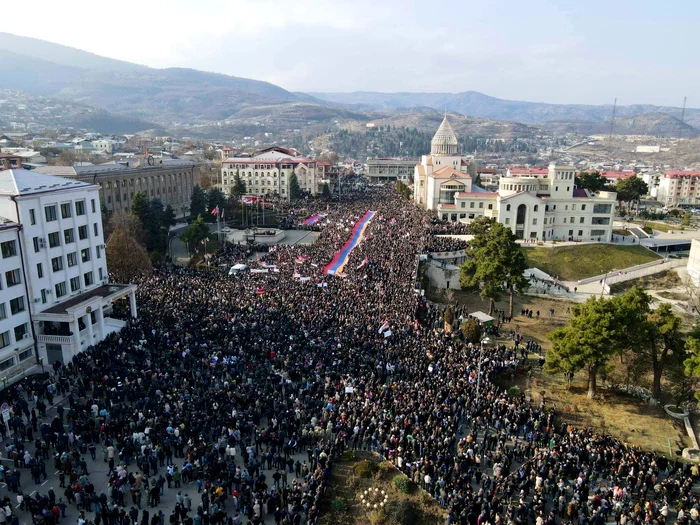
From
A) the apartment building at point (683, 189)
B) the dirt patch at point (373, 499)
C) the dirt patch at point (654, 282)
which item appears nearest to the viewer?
the dirt patch at point (373, 499)

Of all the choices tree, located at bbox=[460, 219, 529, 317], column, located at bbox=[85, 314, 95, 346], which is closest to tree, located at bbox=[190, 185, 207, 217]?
tree, located at bbox=[460, 219, 529, 317]

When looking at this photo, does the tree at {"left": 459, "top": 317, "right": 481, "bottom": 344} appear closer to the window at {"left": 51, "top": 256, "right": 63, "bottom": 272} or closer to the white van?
the white van

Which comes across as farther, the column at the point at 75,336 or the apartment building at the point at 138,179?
the apartment building at the point at 138,179

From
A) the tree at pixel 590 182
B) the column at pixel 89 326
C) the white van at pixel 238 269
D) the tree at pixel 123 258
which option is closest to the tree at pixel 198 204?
the tree at pixel 123 258

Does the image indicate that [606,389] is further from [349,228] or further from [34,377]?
[349,228]

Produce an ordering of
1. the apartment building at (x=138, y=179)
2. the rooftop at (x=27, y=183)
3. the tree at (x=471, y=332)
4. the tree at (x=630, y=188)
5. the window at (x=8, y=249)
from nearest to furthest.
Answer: the window at (x=8, y=249) → the rooftop at (x=27, y=183) → the tree at (x=471, y=332) → the apartment building at (x=138, y=179) → the tree at (x=630, y=188)

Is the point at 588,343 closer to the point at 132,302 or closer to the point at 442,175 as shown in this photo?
the point at 132,302

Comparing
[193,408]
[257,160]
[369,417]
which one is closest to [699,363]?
[369,417]

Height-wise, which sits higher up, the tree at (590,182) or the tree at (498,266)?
the tree at (590,182)

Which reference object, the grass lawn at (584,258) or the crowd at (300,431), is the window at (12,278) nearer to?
the crowd at (300,431)
